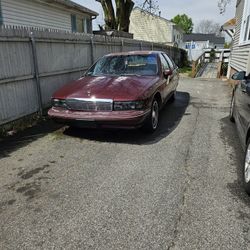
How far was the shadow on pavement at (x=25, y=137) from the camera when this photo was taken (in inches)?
188

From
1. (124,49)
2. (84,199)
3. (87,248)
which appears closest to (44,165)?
(84,199)

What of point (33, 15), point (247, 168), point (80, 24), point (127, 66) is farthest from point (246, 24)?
point (80, 24)

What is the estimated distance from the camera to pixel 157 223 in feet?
8.71

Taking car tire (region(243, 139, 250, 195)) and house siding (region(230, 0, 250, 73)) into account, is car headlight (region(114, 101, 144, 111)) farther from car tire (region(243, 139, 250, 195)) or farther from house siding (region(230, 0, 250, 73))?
house siding (region(230, 0, 250, 73))

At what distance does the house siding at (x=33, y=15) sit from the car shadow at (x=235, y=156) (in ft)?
28.1

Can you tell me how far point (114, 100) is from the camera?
4641 millimetres

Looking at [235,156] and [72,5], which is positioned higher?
[72,5]

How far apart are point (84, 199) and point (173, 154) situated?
188cm

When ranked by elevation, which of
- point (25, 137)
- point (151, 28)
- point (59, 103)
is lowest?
point (25, 137)

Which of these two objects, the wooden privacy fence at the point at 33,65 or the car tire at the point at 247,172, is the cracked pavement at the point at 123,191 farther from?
the wooden privacy fence at the point at 33,65

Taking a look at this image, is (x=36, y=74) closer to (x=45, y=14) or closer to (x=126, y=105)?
(x=126, y=105)

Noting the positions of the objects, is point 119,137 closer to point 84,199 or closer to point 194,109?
point 84,199

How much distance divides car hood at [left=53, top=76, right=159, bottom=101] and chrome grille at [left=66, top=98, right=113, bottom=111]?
86 millimetres

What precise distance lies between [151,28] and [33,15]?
26.7 m
